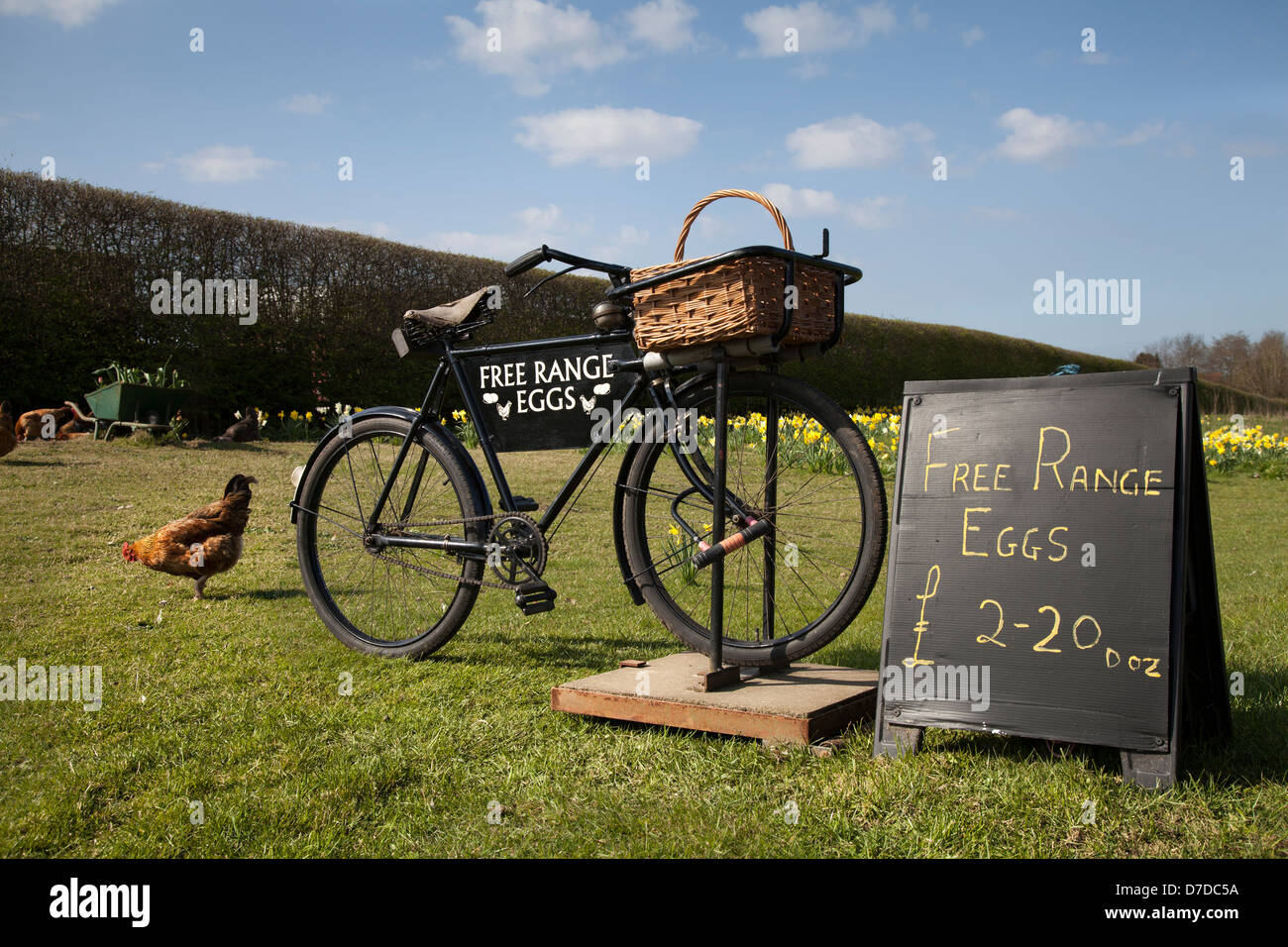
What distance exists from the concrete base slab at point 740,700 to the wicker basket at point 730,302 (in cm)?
109

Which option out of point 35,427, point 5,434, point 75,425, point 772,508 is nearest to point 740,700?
point 772,508

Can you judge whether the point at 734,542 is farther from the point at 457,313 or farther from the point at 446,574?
the point at 457,313

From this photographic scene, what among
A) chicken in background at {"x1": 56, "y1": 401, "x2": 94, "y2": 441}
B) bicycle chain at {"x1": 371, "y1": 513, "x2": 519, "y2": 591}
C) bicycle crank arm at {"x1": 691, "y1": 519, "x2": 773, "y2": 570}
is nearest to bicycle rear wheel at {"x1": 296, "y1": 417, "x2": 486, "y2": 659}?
bicycle chain at {"x1": 371, "y1": 513, "x2": 519, "y2": 591}

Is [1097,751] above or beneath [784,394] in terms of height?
beneath

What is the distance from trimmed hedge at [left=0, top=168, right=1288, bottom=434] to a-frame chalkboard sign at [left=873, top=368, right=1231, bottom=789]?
608 cm

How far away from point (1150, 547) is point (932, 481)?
57 cm

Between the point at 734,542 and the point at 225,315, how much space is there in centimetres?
976

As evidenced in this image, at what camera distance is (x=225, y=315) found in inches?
427

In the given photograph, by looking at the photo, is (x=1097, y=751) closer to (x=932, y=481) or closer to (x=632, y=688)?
(x=932, y=481)

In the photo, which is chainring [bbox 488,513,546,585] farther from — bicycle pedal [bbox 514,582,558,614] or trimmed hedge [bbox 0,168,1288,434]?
trimmed hedge [bbox 0,168,1288,434]

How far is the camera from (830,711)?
263cm

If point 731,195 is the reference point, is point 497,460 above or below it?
below
